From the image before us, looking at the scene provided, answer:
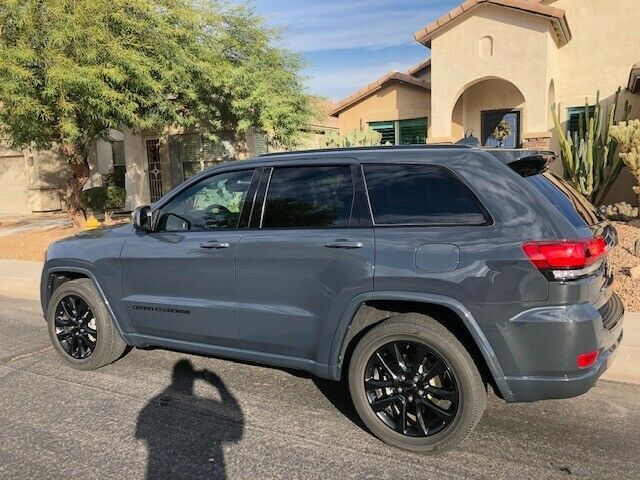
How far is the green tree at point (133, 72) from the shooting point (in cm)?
932

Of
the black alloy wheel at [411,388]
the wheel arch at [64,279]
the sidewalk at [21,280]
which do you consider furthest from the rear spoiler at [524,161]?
the sidewalk at [21,280]

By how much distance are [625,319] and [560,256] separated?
3.33 metres

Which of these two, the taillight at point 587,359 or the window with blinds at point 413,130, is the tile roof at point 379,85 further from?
the taillight at point 587,359

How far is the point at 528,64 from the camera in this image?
11.5 m

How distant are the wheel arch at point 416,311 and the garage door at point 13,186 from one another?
64.8 feet

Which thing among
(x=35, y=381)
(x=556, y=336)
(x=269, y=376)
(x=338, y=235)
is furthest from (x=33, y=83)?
(x=556, y=336)

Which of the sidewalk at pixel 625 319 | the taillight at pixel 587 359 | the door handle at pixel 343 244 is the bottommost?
the sidewalk at pixel 625 319

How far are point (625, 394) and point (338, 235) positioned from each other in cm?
261

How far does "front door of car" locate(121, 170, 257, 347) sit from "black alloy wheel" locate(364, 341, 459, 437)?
1126mm

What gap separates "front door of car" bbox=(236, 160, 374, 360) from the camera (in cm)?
346

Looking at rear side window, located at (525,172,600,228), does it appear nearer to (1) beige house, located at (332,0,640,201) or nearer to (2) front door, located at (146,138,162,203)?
(1) beige house, located at (332,0,640,201)

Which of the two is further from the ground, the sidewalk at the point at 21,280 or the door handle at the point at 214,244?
the door handle at the point at 214,244

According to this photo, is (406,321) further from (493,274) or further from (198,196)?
(198,196)

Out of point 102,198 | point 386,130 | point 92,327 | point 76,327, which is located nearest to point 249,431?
point 92,327
